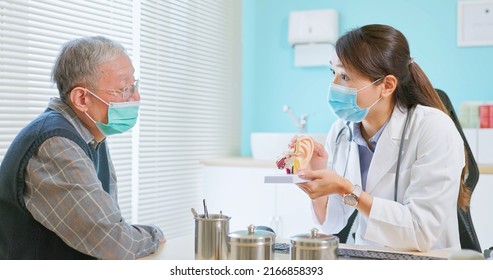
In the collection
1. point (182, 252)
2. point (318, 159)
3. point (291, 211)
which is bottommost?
point (291, 211)

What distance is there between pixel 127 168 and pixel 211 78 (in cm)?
104

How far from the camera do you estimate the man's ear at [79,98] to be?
1.81 meters

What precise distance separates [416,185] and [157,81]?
1901 mm

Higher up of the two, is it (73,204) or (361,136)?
(361,136)

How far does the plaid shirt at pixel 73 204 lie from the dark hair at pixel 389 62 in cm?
98

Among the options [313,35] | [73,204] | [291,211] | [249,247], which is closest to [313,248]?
[249,247]

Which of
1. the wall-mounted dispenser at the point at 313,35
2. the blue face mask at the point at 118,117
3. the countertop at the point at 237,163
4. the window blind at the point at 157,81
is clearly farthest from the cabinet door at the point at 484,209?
the blue face mask at the point at 118,117

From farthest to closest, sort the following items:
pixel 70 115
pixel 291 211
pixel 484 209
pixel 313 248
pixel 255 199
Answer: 1. pixel 255 199
2. pixel 291 211
3. pixel 484 209
4. pixel 70 115
5. pixel 313 248

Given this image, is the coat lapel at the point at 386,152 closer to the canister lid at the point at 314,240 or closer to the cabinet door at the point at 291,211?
the canister lid at the point at 314,240

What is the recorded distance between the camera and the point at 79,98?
1.82 metres

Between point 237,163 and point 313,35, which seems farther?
point 313,35

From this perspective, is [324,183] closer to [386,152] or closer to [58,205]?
[386,152]

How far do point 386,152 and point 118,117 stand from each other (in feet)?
2.89

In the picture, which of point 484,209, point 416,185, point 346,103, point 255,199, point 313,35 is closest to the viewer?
point 416,185
